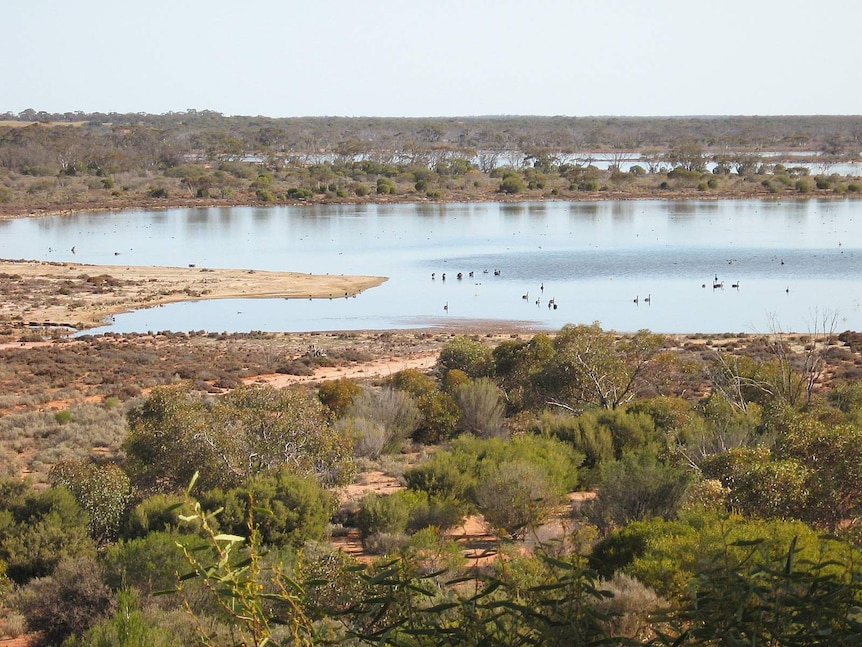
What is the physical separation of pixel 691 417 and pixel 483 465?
13.3 feet

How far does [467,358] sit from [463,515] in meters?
11.5

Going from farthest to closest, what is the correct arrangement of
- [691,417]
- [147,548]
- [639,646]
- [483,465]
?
1. [691,417]
2. [483,465]
3. [147,548]
4. [639,646]

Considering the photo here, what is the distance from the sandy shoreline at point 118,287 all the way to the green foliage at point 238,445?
27143 millimetres

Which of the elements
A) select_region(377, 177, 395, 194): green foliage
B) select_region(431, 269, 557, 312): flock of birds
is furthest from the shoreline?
select_region(431, 269, 557, 312): flock of birds

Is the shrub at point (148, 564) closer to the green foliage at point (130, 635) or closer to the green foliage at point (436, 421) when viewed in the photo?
the green foliage at point (130, 635)

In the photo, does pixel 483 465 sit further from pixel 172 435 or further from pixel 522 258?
pixel 522 258

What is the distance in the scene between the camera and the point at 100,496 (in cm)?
1155

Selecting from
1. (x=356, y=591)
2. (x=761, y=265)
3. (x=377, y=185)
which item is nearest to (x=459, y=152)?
(x=377, y=185)

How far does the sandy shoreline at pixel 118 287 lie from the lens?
41719 mm

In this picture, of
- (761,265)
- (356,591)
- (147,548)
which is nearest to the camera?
(356,591)

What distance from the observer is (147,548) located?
9203 millimetres

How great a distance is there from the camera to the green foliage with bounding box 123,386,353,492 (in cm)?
1279

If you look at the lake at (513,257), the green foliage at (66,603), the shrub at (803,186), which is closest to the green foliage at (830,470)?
the green foliage at (66,603)

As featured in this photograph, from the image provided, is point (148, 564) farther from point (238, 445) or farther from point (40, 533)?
point (238, 445)
